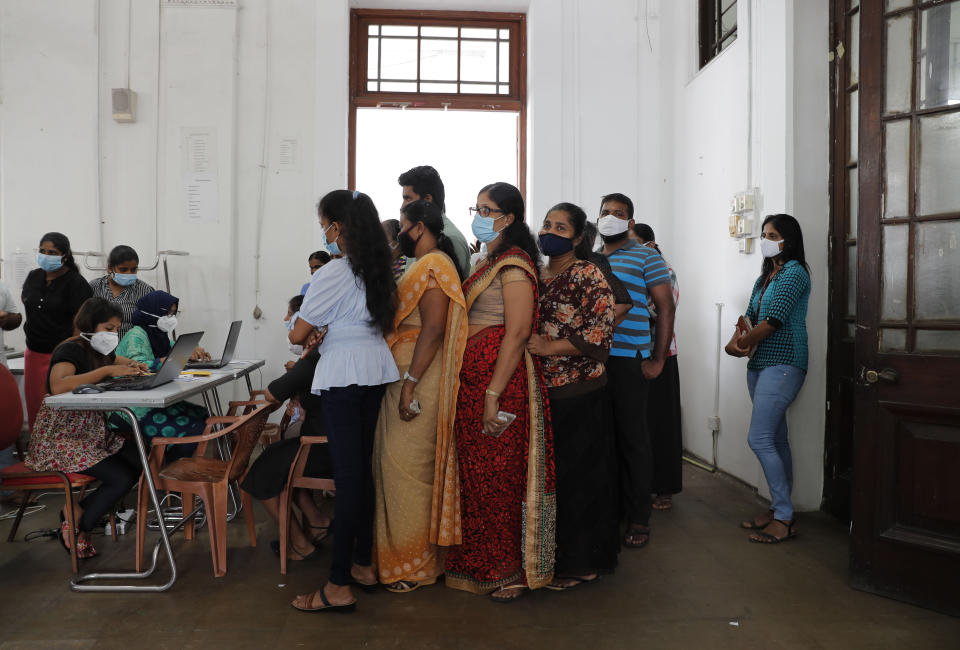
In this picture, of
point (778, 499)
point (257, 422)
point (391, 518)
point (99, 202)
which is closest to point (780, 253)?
point (778, 499)

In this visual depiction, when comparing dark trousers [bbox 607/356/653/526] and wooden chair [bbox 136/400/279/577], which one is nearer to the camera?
wooden chair [bbox 136/400/279/577]

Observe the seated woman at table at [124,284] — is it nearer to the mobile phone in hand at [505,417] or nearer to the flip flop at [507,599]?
the mobile phone in hand at [505,417]

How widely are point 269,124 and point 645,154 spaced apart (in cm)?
282

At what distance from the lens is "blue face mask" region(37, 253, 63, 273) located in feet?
13.3

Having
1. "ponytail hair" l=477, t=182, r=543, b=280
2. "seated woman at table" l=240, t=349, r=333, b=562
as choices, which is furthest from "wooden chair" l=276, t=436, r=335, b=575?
"ponytail hair" l=477, t=182, r=543, b=280

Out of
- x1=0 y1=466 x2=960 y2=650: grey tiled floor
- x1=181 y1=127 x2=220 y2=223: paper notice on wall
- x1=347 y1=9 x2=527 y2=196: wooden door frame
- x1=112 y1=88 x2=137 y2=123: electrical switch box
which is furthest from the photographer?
x1=347 y1=9 x2=527 y2=196: wooden door frame

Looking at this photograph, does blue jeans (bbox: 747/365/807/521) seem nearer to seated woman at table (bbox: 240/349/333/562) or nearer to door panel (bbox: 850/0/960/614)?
door panel (bbox: 850/0/960/614)

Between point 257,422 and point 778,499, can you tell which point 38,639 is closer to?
point 257,422

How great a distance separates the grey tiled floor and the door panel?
0.77 feet

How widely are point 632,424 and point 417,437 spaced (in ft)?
3.29

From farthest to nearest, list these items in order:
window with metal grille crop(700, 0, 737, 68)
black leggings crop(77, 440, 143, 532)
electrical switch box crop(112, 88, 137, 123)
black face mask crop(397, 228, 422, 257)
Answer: electrical switch box crop(112, 88, 137, 123), window with metal grille crop(700, 0, 737, 68), black leggings crop(77, 440, 143, 532), black face mask crop(397, 228, 422, 257)

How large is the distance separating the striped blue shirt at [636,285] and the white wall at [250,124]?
178 cm

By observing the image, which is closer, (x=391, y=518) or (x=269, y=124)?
(x=391, y=518)

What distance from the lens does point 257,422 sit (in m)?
2.80
